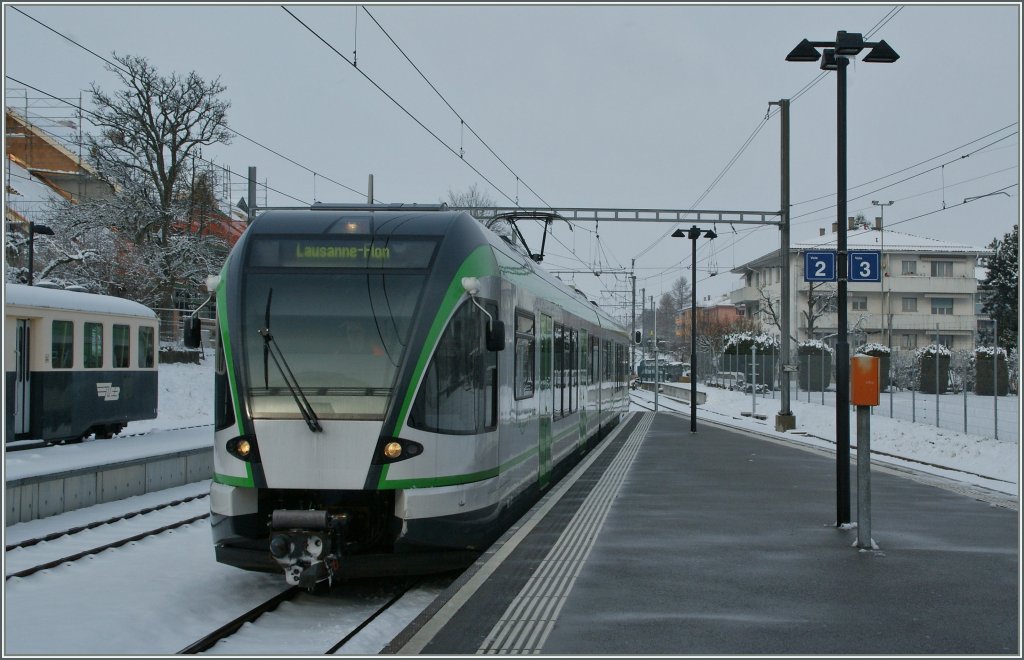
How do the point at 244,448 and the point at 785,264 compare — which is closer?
the point at 244,448

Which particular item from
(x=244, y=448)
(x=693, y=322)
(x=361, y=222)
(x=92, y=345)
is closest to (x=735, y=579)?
(x=244, y=448)

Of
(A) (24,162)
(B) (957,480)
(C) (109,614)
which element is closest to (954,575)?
(C) (109,614)

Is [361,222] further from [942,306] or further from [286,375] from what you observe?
[942,306]

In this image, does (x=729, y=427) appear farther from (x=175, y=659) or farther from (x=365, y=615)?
(x=175, y=659)

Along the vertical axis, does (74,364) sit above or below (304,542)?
above

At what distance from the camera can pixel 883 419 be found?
2947 cm

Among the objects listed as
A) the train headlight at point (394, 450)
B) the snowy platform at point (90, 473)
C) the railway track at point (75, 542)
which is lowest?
the railway track at point (75, 542)

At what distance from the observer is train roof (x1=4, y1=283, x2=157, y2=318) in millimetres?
18906

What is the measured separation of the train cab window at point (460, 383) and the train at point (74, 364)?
40.4ft

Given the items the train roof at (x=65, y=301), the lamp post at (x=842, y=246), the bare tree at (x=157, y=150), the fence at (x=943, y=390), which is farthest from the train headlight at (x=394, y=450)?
the bare tree at (x=157, y=150)

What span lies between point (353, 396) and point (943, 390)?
3410 cm

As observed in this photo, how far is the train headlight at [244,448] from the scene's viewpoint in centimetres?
831

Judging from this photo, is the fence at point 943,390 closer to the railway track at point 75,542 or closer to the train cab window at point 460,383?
the train cab window at point 460,383

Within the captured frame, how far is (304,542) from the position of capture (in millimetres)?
7918
